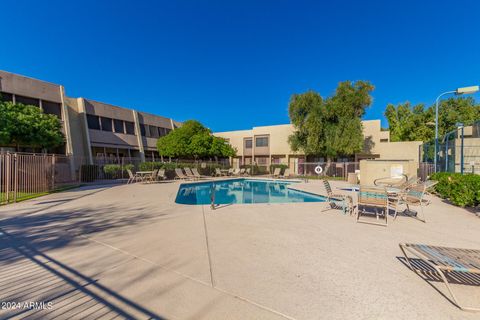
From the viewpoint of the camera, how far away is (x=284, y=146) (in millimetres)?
30016

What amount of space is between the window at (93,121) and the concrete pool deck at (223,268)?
20.8 meters

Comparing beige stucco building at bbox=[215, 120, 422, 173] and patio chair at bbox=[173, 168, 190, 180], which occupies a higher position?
beige stucco building at bbox=[215, 120, 422, 173]

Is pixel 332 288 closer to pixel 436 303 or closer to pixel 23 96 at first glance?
pixel 436 303

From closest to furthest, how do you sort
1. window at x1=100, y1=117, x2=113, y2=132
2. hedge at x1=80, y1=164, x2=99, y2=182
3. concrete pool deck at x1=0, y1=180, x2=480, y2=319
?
1. concrete pool deck at x1=0, y1=180, x2=480, y2=319
2. hedge at x1=80, y1=164, x2=99, y2=182
3. window at x1=100, y1=117, x2=113, y2=132

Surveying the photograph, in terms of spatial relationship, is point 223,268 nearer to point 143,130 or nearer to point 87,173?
point 87,173

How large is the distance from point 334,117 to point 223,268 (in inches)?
908

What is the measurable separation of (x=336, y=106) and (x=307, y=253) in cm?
2162

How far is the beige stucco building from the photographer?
24.5 meters

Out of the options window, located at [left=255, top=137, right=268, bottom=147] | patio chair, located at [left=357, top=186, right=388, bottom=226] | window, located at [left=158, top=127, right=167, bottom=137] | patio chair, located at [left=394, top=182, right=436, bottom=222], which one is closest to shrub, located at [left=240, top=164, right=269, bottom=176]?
window, located at [left=255, top=137, right=268, bottom=147]

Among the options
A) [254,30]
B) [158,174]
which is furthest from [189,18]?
[158,174]

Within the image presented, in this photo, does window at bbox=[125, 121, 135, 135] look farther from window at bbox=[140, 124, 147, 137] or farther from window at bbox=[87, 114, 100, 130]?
window at bbox=[87, 114, 100, 130]

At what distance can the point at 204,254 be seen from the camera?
11.6 ft

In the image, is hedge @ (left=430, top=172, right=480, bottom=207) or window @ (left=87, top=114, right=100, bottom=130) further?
window @ (left=87, top=114, right=100, bottom=130)

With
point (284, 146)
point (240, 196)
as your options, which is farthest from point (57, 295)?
point (284, 146)
